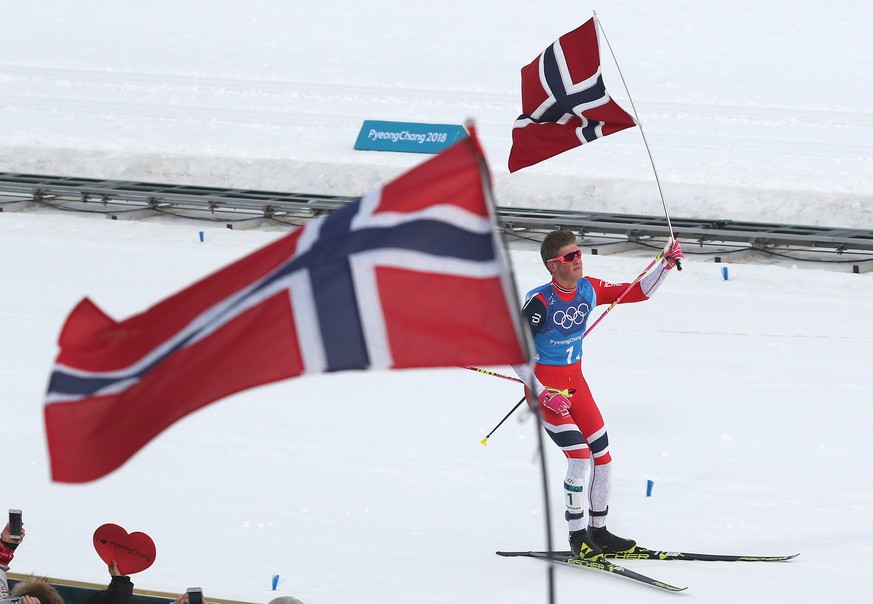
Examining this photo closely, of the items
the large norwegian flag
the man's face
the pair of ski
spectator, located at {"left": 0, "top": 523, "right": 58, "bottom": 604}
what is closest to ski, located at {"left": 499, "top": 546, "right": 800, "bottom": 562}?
the pair of ski

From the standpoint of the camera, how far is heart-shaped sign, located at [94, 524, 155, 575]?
5.49 meters

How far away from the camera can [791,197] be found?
42.1 feet

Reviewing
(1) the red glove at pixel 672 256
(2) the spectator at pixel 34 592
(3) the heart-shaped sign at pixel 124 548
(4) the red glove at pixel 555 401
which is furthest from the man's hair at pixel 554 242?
(2) the spectator at pixel 34 592

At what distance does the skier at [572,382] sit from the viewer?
6.96 metres

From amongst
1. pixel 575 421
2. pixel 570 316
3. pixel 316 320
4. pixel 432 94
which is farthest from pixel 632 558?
pixel 432 94

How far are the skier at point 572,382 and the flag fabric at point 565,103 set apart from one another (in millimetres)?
975

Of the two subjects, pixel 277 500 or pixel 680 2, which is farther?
pixel 680 2

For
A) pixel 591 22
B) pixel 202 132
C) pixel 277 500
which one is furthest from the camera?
pixel 202 132

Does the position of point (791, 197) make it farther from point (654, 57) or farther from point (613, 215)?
point (654, 57)

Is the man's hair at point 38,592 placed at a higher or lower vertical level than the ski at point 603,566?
higher

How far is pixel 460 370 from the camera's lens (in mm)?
9953

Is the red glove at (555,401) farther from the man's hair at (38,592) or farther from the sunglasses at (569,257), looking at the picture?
the man's hair at (38,592)

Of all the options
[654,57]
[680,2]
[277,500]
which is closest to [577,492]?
[277,500]

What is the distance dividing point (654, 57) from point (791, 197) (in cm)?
575
